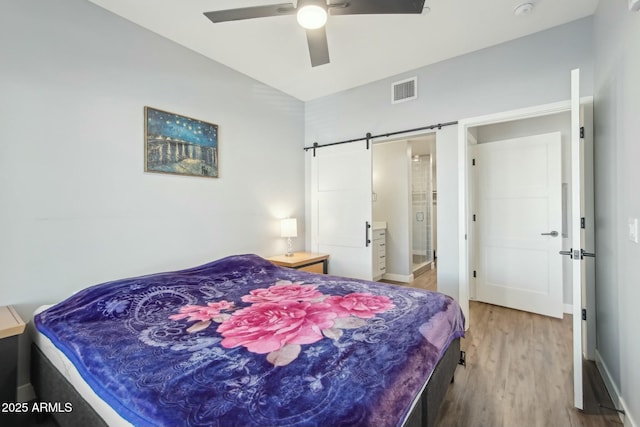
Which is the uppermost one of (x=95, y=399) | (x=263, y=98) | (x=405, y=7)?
(x=263, y=98)

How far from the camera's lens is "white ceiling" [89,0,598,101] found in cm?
227

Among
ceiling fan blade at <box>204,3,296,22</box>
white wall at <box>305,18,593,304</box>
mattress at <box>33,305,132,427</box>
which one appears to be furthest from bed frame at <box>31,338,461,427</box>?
ceiling fan blade at <box>204,3,296,22</box>

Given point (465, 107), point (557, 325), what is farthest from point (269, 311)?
point (557, 325)

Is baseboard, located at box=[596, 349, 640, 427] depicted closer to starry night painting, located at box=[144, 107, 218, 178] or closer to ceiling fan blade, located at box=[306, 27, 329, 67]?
ceiling fan blade, located at box=[306, 27, 329, 67]

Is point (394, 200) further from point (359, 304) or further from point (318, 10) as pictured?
point (318, 10)

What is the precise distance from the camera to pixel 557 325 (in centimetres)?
310

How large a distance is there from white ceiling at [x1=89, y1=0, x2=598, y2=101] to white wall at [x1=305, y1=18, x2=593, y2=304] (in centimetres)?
12

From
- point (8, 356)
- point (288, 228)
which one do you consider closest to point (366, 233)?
point (288, 228)

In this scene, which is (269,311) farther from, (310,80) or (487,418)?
(310,80)

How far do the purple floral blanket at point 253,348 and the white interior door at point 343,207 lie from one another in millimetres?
1445

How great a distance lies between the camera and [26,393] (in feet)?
6.16

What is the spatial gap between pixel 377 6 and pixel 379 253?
3.79 metres

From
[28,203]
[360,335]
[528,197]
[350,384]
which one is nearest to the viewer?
[350,384]

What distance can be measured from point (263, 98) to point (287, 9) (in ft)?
6.22
